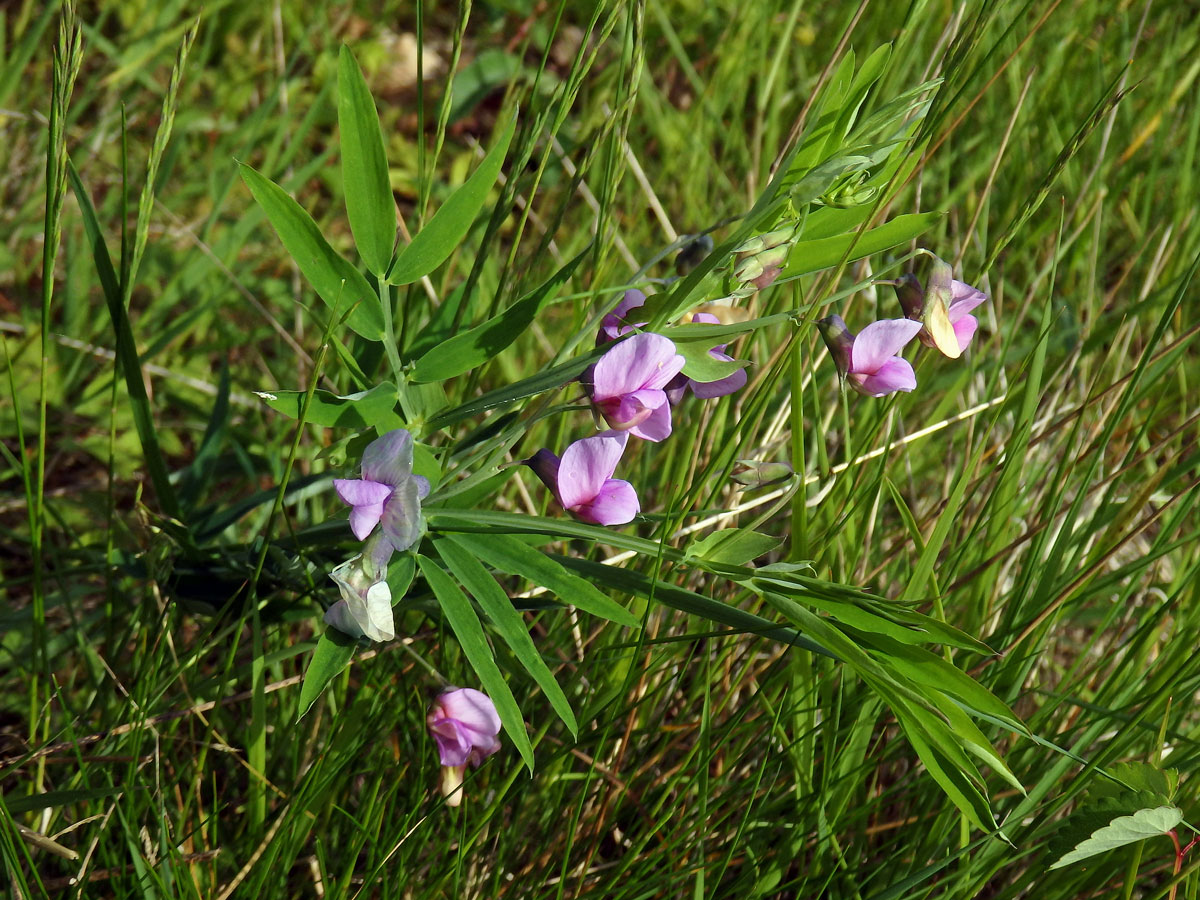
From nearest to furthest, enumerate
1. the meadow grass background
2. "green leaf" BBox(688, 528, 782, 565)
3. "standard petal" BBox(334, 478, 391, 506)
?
"standard petal" BBox(334, 478, 391, 506), "green leaf" BBox(688, 528, 782, 565), the meadow grass background

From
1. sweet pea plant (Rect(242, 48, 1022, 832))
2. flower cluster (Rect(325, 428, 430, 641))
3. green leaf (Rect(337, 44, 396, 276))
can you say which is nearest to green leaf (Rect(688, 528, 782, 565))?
sweet pea plant (Rect(242, 48, 1022, 832))

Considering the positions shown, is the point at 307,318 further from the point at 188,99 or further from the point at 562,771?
the point at 562,771

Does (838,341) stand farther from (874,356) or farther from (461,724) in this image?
(461,724)

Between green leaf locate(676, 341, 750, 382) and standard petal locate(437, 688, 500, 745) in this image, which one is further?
standard petal locate(437, 688, 500, 745)

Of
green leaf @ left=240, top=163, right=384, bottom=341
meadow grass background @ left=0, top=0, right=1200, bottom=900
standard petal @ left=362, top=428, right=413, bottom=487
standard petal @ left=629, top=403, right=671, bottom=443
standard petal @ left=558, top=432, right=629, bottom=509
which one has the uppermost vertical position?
green leaf @ left=240, top=163, right=384, bottom=341

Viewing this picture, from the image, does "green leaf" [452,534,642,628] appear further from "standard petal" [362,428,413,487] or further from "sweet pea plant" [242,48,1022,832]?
"standard petal" [362,428,413,487]

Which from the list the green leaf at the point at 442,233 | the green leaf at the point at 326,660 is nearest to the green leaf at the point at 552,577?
the green leaf at the point at 326,660

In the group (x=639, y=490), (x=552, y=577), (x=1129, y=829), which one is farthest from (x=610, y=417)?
(x=639, y=490)
